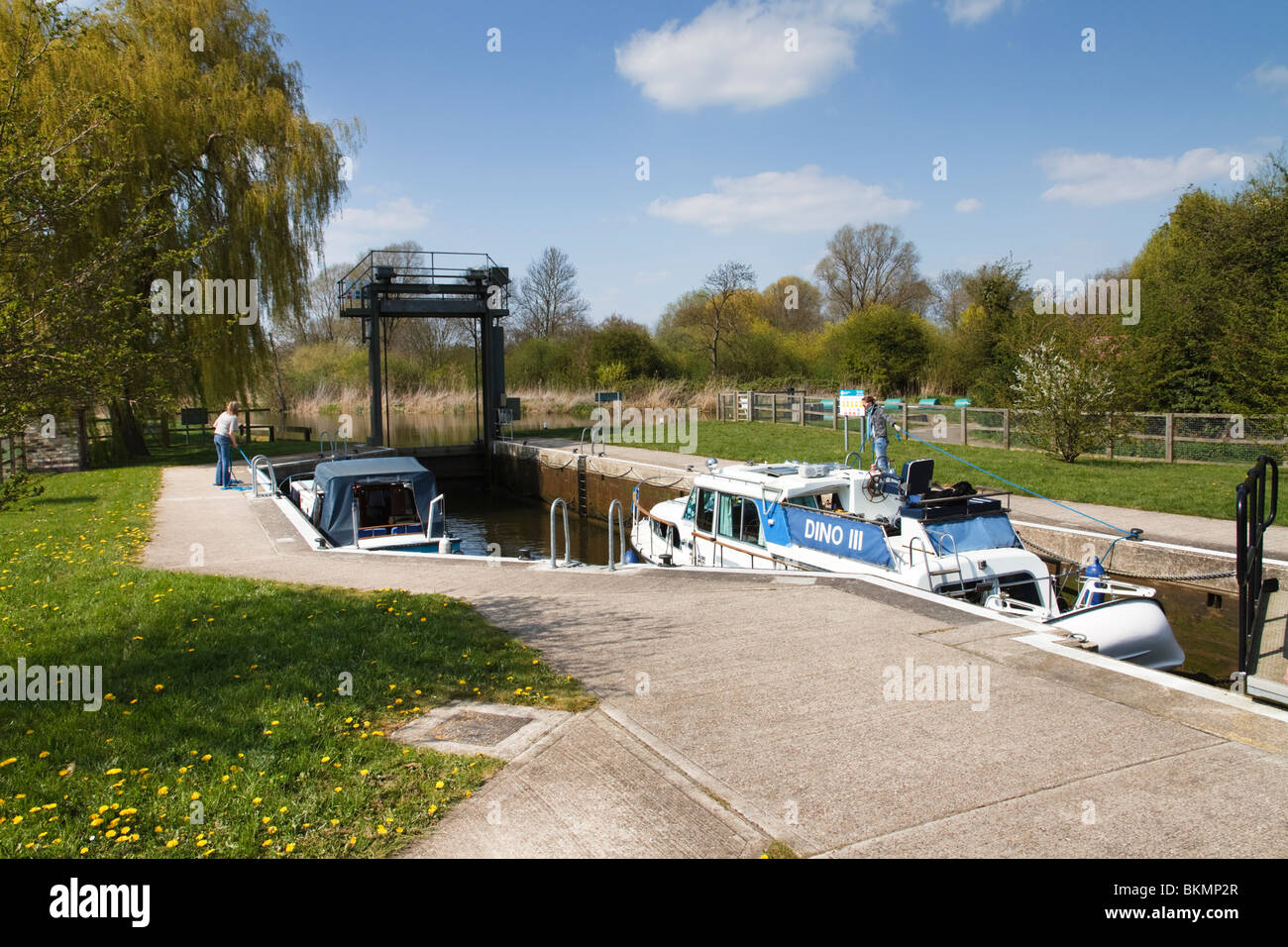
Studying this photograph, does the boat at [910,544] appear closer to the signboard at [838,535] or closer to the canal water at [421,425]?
the signboard at [838,535]

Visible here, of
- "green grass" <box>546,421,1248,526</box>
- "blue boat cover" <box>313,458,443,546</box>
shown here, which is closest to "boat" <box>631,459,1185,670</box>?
"green grass" <box>546,421,1248,526</box>

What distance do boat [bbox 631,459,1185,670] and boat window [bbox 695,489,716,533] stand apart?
22 mm

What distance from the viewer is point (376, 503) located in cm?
1780

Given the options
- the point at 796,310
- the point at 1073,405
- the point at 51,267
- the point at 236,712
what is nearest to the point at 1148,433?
the point at 1073,405

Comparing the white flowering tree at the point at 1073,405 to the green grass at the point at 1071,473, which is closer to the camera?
the green grass at the point at 1071,473

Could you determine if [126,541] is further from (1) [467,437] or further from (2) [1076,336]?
(1) [467,437]

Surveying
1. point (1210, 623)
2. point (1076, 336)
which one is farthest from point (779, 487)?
point (1076, 336)

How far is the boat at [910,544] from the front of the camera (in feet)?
29.7

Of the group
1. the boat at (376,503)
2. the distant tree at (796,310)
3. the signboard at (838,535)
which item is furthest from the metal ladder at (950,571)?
the distant tree at (796,310)

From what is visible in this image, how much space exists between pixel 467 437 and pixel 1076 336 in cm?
A: 2806

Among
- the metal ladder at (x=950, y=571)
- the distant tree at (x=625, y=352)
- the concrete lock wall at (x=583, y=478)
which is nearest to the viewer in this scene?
the metal ladder at (x=950, y=571)

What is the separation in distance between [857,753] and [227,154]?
98.0ft

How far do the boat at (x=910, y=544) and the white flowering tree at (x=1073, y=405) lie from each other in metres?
9.96

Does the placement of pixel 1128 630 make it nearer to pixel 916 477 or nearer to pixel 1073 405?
pixel 916 477
